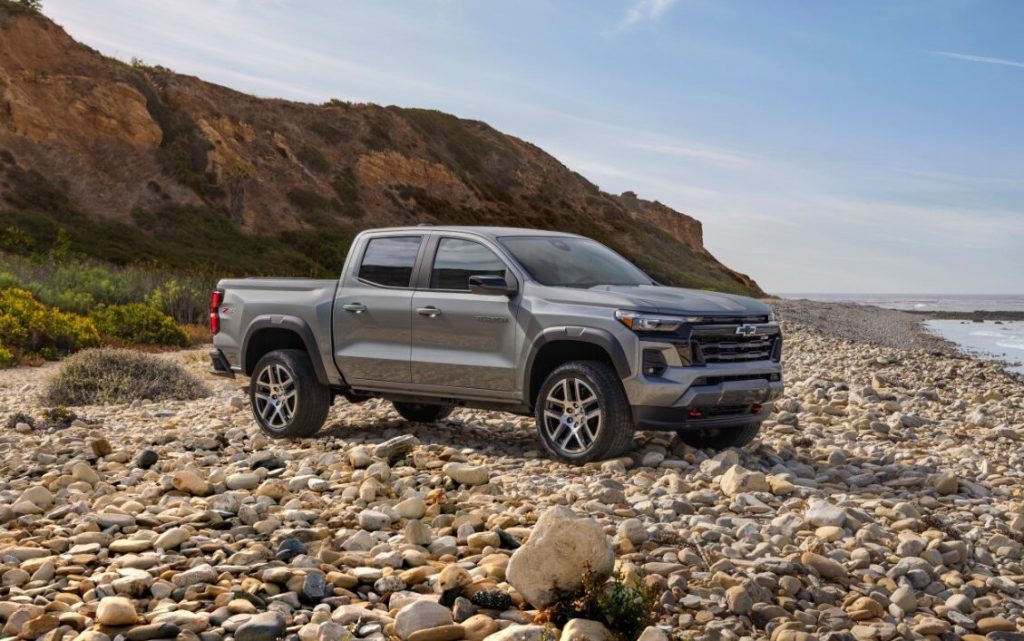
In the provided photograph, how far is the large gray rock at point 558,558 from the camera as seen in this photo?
5.07 metres

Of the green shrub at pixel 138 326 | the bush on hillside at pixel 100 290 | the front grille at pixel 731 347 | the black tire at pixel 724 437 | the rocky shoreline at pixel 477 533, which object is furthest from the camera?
the bush on hillside at pixel 100 290

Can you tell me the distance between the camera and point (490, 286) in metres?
8.25

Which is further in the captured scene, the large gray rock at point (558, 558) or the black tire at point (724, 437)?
the black tire at point (724, 437)

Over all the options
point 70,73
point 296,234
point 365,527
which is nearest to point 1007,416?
point 365,527

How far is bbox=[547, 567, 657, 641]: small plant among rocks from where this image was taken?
4.79 m

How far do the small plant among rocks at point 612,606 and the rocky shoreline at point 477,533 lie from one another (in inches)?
5.4

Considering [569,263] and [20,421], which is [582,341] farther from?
[20,421]

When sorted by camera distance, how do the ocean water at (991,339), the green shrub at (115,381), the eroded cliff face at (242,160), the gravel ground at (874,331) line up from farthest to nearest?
the eroded cliff face at (242,160) → the gravel ground at (874,331) → the ocean water at (991,339) → the green shrub at (115,381)

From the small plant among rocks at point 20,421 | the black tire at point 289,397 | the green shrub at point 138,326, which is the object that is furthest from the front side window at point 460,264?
the green shrub at point 138,326

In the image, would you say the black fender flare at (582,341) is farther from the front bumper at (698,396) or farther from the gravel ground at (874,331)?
the gravel ground at (874,331)

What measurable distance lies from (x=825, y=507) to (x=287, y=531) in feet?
11.6

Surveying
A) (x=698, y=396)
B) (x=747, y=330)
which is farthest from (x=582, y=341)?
(x=747, y=330)

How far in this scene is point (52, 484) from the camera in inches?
312

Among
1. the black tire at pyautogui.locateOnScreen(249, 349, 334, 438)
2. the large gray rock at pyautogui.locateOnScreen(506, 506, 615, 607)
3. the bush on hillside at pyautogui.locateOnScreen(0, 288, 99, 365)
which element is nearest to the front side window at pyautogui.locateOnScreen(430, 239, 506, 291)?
the black tire at pyautogui.locateOnScreen(249, 349, 334, 438)
